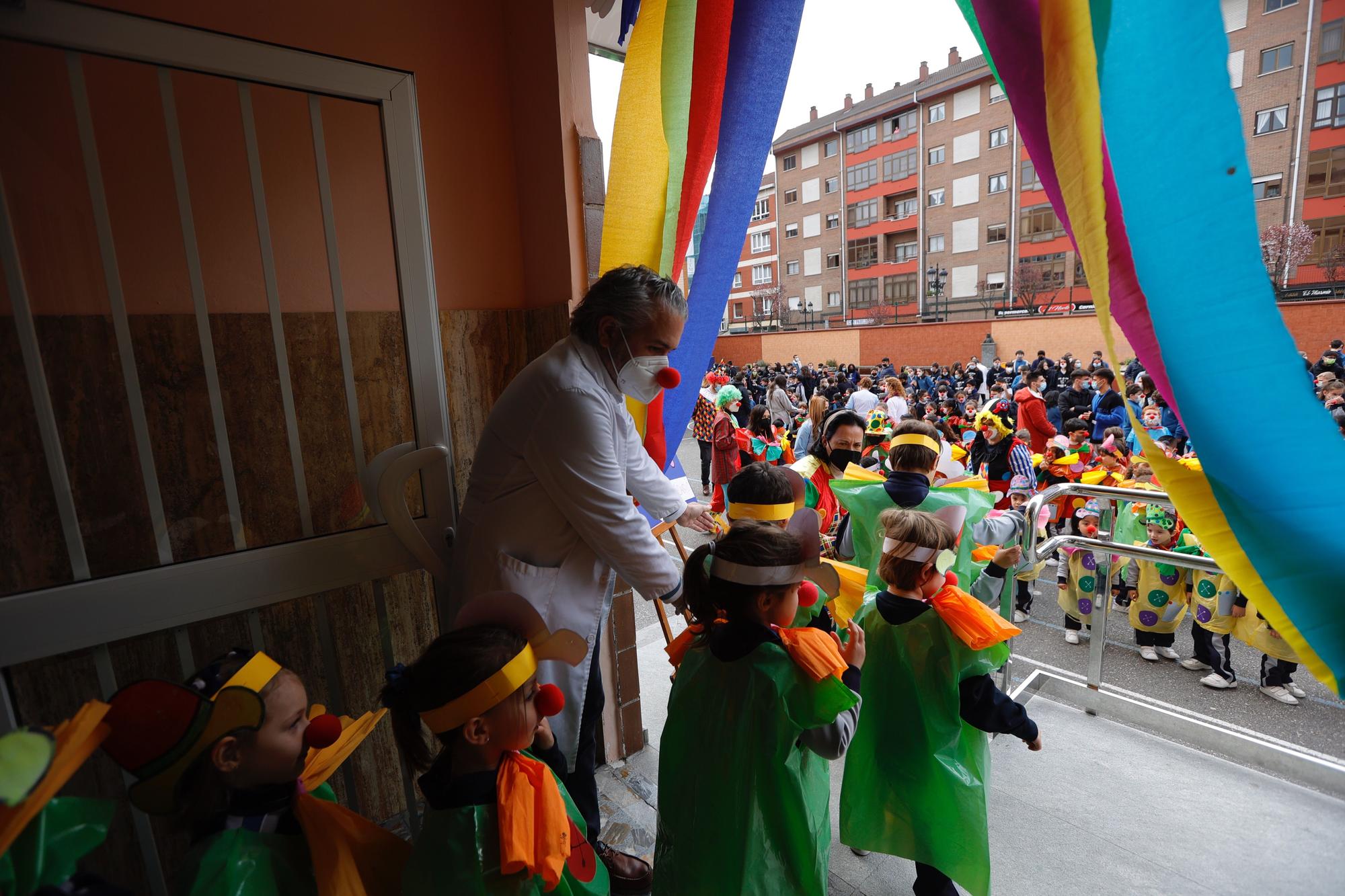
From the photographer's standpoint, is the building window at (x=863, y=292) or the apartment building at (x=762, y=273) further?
the apartment building at (x=762, y=273)

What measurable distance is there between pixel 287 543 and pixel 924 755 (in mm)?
1921

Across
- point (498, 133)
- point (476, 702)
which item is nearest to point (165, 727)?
point (476, 702)

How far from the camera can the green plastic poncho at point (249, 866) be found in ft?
3.58

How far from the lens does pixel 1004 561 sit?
198 cm

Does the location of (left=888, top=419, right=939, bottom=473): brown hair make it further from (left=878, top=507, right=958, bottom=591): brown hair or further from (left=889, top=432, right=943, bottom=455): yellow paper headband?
(left=878, top=507, right=958, bottom=591): brown hair

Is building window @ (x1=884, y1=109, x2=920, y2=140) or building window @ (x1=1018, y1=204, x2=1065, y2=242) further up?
building window @ (x1=884, y1=109, x2=920, y2=140)

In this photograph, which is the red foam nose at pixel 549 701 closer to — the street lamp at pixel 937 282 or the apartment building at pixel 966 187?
the apartment building at pixel 966 187

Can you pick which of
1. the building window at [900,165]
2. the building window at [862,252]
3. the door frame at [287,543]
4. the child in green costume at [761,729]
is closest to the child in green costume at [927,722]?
the child in green costume at [761,729]

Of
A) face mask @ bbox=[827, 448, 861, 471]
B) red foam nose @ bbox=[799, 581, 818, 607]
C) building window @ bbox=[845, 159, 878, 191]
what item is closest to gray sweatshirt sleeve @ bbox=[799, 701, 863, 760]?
red foam nose @ bbox=[799, 581, 818, 607]

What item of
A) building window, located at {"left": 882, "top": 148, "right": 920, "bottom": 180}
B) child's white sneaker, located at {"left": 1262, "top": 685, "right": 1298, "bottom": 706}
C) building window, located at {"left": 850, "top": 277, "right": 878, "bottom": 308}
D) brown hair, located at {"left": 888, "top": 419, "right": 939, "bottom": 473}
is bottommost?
child's white sneaker, located at {"left": 1262, "top": 685, "right": 1298, "bottom": 706}

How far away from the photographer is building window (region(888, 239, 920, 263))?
3488cm

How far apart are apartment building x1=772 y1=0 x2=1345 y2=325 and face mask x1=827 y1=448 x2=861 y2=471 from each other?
22383 millimetres

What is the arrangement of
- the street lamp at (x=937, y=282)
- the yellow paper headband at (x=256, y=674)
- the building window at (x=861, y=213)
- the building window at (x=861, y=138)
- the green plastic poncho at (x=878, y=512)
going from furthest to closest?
the building window at (x=861, y=213) → the building window at (x=861, y=138) → the street lamp at (x=937, y=282) → the green plastic poncho at (x=878, y=512) → the yellow paper headband at (x=256, y=674)

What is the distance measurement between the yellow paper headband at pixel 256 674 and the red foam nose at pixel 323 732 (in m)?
0.12
